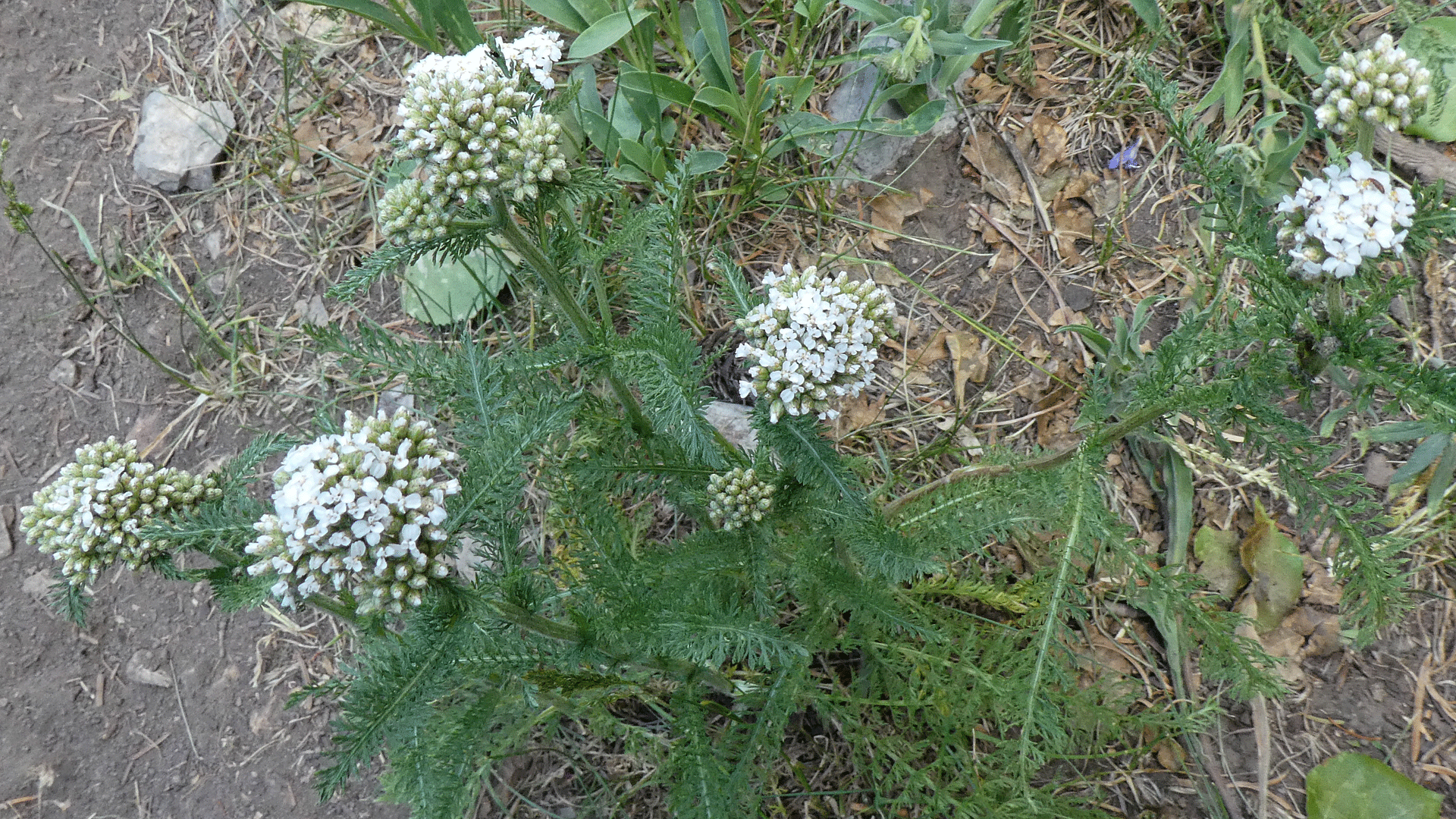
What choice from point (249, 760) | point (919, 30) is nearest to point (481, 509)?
point (249, 760)

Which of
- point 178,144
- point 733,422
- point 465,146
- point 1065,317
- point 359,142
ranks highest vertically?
point 178,144

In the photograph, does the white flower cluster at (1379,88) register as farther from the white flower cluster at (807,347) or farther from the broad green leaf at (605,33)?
the broad green leaf at (605,33)

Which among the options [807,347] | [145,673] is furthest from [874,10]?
[145,673]

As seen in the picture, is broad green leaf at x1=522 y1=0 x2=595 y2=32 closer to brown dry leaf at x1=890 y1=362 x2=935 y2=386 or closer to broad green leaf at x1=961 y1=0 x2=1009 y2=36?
broad green leaf at x1=961 y1=0 x2=1009 y2=36

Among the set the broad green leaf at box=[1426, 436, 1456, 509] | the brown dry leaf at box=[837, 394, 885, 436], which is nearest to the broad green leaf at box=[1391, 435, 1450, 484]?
the broad green leaf at box=[1426, 436, 1456, 509]

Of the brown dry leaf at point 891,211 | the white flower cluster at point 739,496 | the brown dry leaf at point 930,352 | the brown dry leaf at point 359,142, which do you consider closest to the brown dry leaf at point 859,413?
the brown dry leaf at point 930,352

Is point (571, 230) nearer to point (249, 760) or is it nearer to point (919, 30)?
point (919, 30)

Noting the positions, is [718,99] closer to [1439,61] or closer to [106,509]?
[106,509]
